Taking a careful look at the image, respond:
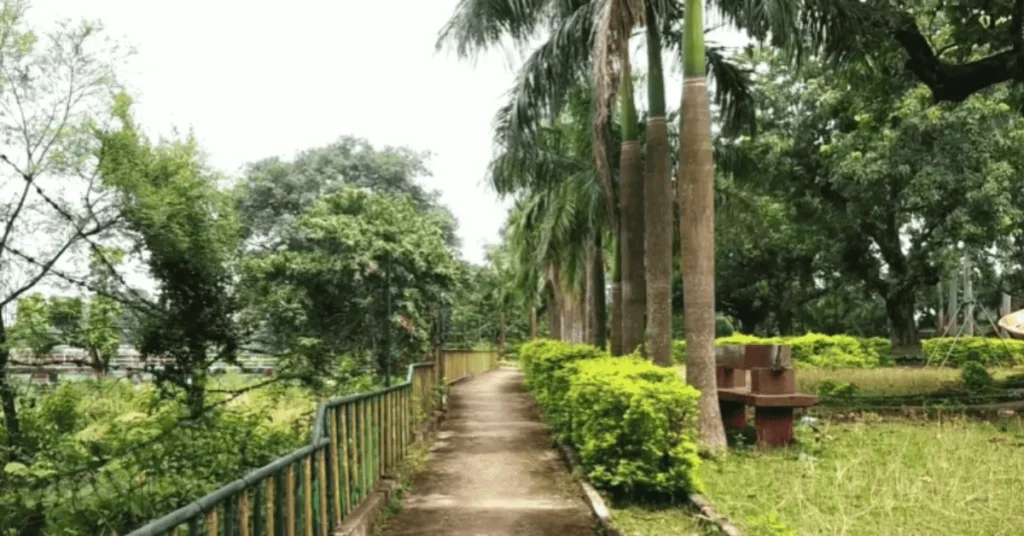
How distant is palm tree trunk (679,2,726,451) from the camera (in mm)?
11133

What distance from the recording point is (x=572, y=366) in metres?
13.7

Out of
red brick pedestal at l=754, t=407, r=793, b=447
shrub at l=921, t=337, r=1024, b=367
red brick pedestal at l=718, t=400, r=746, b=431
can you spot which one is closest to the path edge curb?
red brick pedestal at l=754, t=407, r=793, b=447

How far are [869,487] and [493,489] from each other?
3932mm

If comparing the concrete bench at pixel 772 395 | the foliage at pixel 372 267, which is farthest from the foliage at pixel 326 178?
the concrete bench at pixel 772 395

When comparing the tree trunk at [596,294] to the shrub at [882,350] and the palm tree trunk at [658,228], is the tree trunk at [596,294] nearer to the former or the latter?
the palm tree trunk at [658,228]

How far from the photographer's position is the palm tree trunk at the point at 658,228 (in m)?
12.6

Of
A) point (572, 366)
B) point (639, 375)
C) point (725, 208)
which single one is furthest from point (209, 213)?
point (725, 208)

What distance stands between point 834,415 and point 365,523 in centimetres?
1004

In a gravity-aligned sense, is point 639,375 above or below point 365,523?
above

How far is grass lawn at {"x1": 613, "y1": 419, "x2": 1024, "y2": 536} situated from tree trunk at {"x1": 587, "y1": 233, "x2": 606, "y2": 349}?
A: 856 centimetres

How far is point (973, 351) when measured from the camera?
87.6 ft

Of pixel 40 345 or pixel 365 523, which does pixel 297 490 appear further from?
pixel 40 345

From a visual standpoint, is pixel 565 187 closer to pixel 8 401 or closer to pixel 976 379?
pixel 976 379

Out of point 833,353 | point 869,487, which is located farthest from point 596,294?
point 869,487
